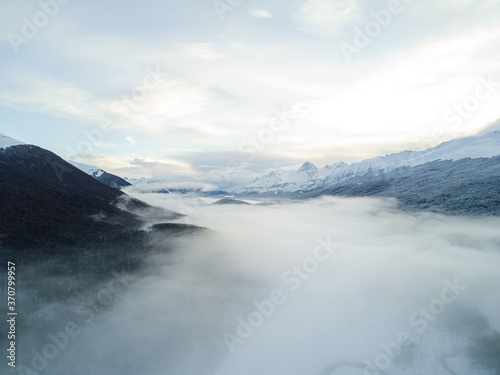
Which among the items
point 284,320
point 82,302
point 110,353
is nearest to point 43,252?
point 82,302
